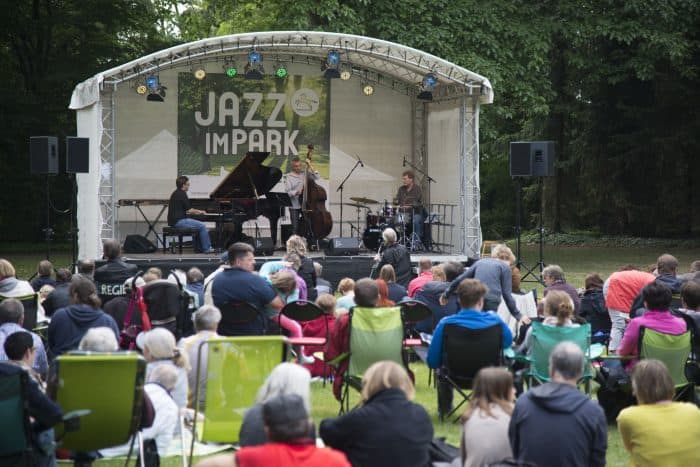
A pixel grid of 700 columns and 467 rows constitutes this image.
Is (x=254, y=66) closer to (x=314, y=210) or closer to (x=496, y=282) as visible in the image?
(x=314, y=210)

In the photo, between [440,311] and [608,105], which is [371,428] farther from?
[608,105]

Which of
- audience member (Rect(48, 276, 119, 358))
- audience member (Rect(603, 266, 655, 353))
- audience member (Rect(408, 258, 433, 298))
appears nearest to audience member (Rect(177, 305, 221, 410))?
audience member (Rect(48, 276, 119, 358))

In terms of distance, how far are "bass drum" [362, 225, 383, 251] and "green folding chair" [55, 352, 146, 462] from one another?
11006 millimetres

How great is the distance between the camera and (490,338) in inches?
265

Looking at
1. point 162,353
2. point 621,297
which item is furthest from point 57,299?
point 621,297

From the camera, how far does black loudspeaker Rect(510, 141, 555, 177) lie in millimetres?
14742

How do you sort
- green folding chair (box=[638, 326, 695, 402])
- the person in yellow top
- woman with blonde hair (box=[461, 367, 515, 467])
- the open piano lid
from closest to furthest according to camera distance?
1. woman with blonde hair (box=[461, 367, 515, 467])
2. the person in yellow top
3. green folding chair (box=[638, 326, 695, 402])
4. the open piano lid

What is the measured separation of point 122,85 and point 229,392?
13206mm

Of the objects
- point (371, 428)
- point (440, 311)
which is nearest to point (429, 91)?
point (440, 311)

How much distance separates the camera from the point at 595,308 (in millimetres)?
9023

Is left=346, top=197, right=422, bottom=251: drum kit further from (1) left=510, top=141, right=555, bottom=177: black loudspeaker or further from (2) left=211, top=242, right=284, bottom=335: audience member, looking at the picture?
(2) left=211, top=242, right=284, bottom=335: audience member

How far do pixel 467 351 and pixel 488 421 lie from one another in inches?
90.4

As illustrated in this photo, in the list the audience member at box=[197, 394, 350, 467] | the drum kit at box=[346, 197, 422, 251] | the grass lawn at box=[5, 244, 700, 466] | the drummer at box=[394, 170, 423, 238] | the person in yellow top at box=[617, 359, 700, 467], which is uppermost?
the drummer at box=[394, 170, 423, 238]


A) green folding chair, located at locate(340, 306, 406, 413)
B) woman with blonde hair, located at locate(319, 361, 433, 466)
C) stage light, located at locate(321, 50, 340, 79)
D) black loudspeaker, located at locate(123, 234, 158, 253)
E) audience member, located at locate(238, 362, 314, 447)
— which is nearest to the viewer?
audience member, located at locate(238, 362, 314, 447)
